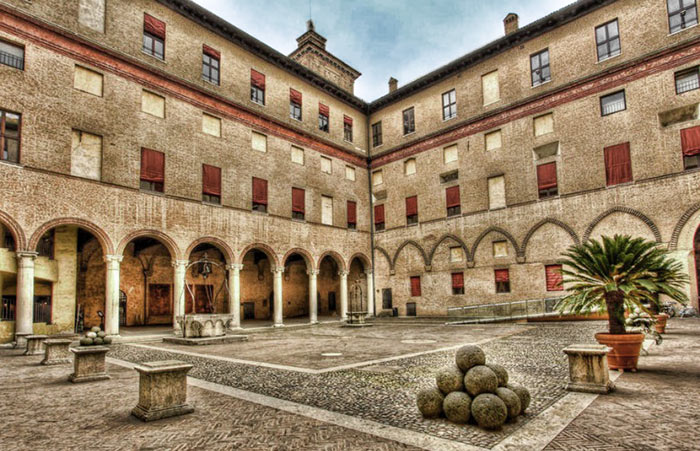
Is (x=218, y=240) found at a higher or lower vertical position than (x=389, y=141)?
lower

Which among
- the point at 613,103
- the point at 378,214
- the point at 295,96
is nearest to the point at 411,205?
the point at 378,214

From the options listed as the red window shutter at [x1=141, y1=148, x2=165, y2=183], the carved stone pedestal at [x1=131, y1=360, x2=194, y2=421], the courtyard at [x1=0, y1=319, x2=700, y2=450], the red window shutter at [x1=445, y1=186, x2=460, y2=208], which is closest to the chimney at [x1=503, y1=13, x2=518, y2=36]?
the red window shutter at [x1=445, y1=186, x2=460, y2=208]

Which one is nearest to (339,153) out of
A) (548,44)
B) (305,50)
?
(305,50)

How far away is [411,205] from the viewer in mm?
27922

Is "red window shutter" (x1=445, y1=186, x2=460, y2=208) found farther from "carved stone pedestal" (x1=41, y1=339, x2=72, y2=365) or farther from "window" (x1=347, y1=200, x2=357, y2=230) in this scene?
"carved stone pedestal" (x1=41, y1=339, x2=72, y2=365)

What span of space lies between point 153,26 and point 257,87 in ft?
20.4

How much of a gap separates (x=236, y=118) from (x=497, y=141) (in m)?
15.2

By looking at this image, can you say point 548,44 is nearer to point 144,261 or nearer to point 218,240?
point 218,240

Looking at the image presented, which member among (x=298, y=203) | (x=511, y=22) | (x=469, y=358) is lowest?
(x=469, y=358)

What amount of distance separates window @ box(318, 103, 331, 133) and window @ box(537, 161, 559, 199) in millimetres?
13770

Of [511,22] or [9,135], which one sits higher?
[511,22]

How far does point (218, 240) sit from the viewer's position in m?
20.7

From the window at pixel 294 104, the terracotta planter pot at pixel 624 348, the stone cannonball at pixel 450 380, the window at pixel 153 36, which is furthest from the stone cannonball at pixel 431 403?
the window at pixel 294 104

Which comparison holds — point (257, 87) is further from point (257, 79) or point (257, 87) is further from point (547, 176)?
point (547, 176)
